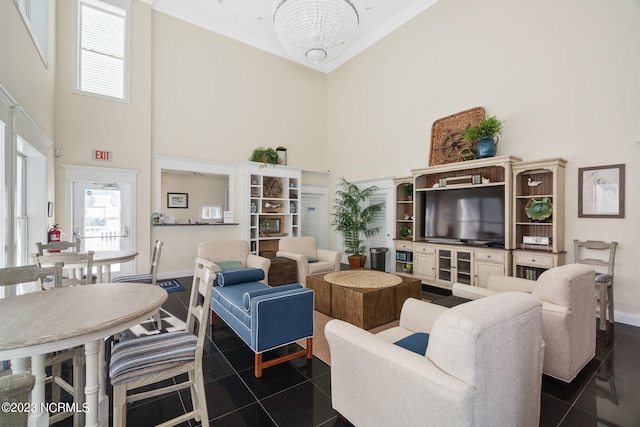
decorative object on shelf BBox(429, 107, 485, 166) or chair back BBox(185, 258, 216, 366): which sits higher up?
decorative object on shelf BBox(429, 107, 485, 166)

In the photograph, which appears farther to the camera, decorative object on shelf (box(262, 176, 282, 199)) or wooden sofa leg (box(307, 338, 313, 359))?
decorative object on shelf (box(262, 176, 282, 199))

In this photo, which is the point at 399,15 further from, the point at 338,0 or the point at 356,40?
the point at 338,0

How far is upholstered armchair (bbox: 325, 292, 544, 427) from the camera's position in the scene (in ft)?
3.70

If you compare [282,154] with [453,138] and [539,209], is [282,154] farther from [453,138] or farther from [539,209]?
[539,209]

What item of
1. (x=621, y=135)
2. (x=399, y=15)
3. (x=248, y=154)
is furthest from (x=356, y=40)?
(x=621, y=135)

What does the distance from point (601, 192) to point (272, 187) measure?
5.89m

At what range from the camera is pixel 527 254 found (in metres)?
3.98

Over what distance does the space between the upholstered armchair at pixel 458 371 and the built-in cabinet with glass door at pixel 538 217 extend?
116 inches

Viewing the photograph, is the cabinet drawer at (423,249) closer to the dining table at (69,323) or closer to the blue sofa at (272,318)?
the blue sofa at (272,318)

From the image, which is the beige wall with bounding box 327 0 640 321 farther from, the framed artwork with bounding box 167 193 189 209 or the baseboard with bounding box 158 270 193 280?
the baseboard with bounding box 158 270 193 280

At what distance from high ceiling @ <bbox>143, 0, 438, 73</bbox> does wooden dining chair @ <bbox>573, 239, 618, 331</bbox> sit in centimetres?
508

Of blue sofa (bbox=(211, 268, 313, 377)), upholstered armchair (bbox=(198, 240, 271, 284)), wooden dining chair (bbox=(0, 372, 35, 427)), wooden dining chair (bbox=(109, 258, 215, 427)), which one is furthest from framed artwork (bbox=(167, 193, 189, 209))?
wooden dining chair (bbox=(0, 372, 35, 427))

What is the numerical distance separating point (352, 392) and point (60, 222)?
18.5ft

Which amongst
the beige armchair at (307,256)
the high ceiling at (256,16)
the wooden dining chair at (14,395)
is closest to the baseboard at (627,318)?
the beige armchair at (307,256)
